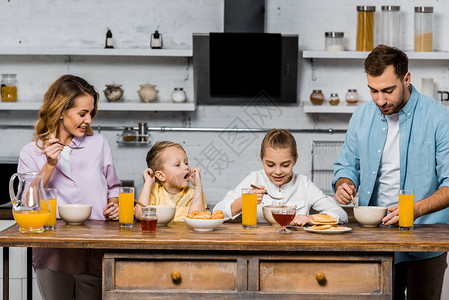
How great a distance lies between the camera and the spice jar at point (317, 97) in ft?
16.0

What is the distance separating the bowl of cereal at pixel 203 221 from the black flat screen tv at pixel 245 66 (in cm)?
230

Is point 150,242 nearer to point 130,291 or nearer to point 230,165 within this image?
point 130,291

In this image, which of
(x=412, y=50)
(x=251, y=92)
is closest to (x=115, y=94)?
(x=251, y=92)

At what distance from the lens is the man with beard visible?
286cm

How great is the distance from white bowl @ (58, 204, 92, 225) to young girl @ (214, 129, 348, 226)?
25.5 inches

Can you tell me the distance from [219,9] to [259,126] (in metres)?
0.98

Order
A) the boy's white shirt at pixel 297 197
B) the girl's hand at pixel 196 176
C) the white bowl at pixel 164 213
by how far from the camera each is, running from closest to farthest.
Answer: the white bowl at pixel 164 213
the girl's hand at pixel 196 176
the boy's white shirt at pixel 297 197

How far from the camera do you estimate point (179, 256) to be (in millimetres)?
2436

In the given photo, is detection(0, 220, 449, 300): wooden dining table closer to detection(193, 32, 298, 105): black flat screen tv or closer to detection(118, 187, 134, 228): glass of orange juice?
detection(118, 187, 134, 228): glass of orange juice

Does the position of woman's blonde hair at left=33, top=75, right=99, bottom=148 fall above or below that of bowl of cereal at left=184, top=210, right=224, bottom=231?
above

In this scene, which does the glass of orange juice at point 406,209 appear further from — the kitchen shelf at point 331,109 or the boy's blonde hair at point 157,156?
the kitchen shelf at point 331,109

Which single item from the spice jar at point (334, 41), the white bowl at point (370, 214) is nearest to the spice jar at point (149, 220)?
the white bowl at point (370, 214)

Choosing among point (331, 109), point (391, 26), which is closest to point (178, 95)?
point (331, 109)

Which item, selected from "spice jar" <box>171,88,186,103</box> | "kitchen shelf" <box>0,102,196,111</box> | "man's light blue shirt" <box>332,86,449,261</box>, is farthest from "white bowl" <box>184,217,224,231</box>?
"spice jar" <box>171,88,186,103</box>
